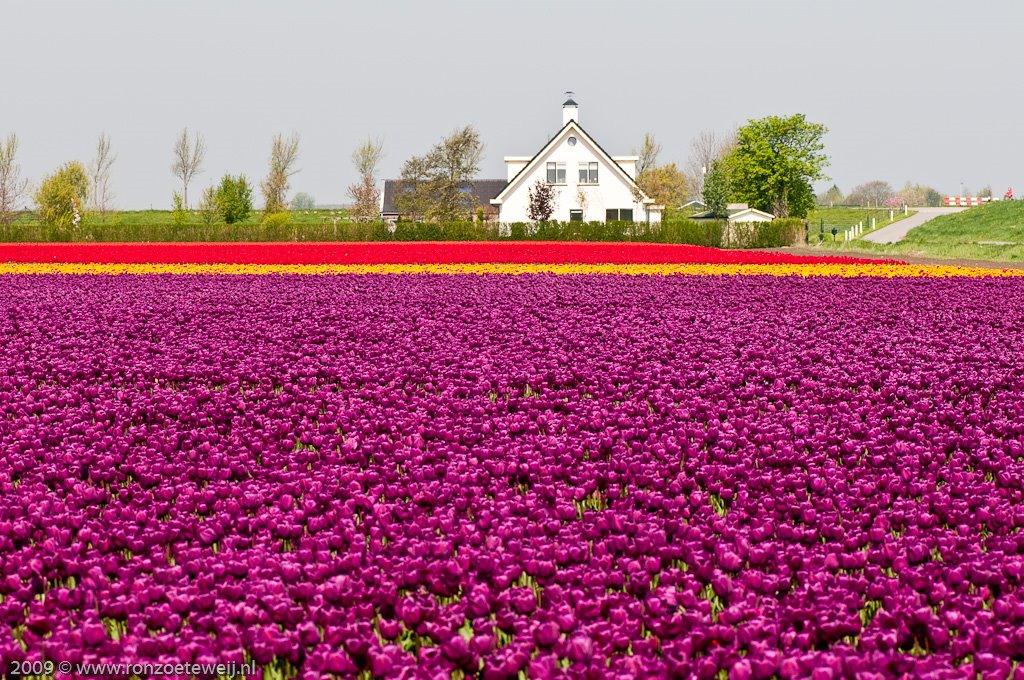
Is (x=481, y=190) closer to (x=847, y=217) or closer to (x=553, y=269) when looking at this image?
(x=847, y=217)

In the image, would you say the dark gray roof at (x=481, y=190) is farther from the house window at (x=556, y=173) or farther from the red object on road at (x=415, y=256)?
the red object on road at (x=415, y=256)

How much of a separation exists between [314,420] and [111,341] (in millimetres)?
4714

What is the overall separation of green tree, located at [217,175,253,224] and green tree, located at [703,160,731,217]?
1730 inches

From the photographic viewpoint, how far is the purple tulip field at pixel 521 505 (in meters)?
3.36

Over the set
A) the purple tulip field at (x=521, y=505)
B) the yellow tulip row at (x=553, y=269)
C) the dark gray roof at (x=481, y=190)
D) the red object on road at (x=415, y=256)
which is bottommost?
the purple tulip field at (x=521, y=505)

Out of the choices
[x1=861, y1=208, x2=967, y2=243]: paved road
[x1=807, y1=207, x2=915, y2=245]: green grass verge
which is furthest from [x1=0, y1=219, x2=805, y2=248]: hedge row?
[x1=807, y1=207, x2=915, y2=245]: green grass verge

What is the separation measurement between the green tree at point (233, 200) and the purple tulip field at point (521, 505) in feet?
191

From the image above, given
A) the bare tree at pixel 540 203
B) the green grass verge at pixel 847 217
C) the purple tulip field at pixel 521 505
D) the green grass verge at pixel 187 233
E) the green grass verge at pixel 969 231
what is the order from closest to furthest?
the purple tulip field at pixel 521 505 < the green grass verge at pixel 969 231 < the green grass verge at pixel 187 233 < the bare tree at pixel 540 203 < the green grass verge at pixel 847 217

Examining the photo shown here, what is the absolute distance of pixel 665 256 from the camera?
→ 27.0 m

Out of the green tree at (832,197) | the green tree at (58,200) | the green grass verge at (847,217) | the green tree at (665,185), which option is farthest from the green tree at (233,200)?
the green tree at (832,197)

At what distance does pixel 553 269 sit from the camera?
22719 millimetres

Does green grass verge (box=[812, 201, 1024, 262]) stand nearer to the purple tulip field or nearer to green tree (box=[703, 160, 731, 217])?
green tree (box=[703, 160, 731, 217])

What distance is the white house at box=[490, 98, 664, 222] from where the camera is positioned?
60438 mm

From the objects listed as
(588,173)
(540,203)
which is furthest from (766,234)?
(540,203)
